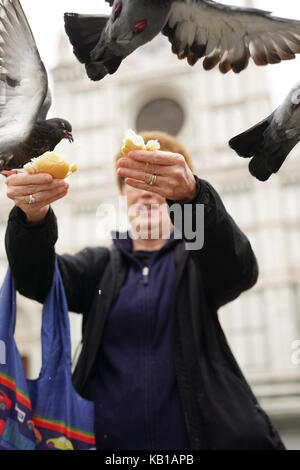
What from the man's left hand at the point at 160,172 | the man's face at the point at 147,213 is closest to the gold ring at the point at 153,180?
the man's left hand at the point at 160,172

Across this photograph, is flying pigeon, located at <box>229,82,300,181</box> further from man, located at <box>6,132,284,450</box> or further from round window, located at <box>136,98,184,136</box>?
Answer: round window, located at <box>136,98,184,136</box>

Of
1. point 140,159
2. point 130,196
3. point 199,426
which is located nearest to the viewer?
point 140,159

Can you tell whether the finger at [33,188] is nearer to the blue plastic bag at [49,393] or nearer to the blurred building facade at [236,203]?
the blue plastic bag at [49,393]

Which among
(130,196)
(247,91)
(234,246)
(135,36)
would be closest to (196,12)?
(135,36)

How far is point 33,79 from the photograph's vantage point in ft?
2.50

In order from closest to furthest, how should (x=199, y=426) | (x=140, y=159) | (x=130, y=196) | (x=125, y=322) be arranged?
(x=140, y=159), (x=199, y=426), (x=125, y=322), (x=130, y=196)

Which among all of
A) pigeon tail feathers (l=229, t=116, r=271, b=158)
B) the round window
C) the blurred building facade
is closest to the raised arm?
pigeon tail feathers (l=229, t=116, r=271, b=158)

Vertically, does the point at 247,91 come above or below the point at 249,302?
above

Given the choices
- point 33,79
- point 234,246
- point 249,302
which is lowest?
point 249,302

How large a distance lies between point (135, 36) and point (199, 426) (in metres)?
0.83

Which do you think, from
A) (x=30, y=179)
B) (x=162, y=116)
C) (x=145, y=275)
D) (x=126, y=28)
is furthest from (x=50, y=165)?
(x=162, y=116)

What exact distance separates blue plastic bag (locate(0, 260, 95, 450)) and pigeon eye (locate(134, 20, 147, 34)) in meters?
0.63

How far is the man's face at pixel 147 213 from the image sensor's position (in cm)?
130
